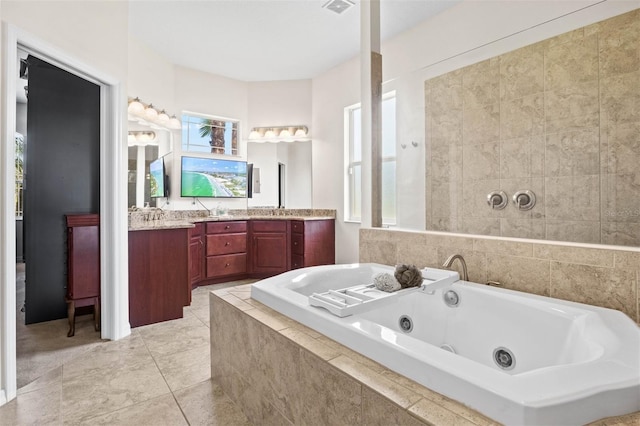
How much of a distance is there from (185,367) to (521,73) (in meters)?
2.96

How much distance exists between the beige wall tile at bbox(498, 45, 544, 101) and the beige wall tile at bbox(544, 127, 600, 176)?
0.38 metres

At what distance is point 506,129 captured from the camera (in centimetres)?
245

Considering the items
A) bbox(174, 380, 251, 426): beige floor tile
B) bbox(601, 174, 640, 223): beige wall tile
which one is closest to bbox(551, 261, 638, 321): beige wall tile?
bbox(601, 174, 640, 223): beige wall tile

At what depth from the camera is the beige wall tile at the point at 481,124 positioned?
8.21ft

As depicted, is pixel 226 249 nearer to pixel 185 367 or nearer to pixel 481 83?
pixel 185 367

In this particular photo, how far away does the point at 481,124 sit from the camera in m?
2.57

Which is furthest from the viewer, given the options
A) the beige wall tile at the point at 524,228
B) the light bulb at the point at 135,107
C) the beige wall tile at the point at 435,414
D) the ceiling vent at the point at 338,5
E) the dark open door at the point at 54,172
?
the light bulb at the point at 135,107

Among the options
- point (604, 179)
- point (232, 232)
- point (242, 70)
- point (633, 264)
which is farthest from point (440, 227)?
point (242, 70)

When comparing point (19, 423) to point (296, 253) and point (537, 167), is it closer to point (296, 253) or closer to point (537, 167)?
point (296, 253)

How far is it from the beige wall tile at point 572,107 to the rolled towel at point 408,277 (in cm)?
154

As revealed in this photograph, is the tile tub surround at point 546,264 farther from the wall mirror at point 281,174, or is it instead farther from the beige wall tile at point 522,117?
the wall mirror at point 281,174

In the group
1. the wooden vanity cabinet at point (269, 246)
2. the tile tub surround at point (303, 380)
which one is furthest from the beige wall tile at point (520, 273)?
the wooden vanity cabinet at point (269, 246)

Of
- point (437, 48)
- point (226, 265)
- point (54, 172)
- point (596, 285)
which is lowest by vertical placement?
point (226, 265)

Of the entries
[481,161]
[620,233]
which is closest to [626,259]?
[620,233]
